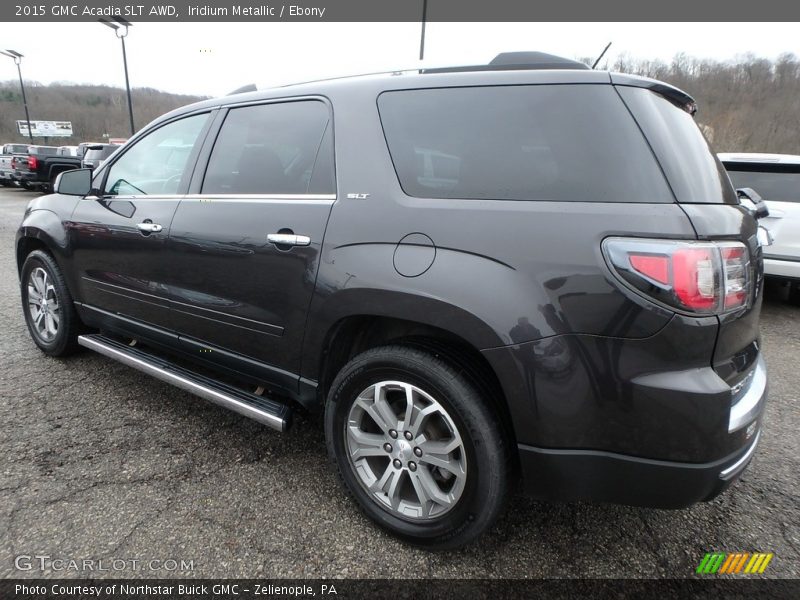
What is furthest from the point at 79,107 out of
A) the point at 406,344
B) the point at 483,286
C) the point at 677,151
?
the point at 677,151

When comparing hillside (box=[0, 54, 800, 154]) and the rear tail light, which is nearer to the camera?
the rear tail light

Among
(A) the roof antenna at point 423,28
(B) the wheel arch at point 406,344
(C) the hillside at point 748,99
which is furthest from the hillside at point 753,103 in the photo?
(B) the wheel arch at point 406,344

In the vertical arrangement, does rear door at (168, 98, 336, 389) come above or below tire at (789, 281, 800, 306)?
above

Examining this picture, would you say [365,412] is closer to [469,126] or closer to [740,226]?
[469,126]

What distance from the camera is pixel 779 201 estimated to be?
551 cm

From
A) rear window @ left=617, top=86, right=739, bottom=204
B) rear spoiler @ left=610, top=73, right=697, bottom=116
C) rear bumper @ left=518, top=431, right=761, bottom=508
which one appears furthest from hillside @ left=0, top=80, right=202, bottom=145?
rear bumper @ left=518, top=431, right=761, bottom=508

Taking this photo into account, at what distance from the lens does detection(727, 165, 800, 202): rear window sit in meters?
5.48

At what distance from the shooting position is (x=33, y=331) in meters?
3.90

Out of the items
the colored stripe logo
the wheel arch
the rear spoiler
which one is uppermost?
the rear spoiler

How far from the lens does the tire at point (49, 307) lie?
11.8 ft

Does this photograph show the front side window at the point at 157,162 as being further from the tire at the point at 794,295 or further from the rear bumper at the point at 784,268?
the tire at the point at 794,295

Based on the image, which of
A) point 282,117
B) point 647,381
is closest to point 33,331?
point 282,117

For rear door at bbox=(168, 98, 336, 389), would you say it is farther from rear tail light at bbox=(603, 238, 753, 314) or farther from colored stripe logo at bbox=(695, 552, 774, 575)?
colored stripe logo at bbox=(695, 552, 774, 575)

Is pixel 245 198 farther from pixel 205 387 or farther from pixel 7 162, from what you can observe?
pixel 7 162
